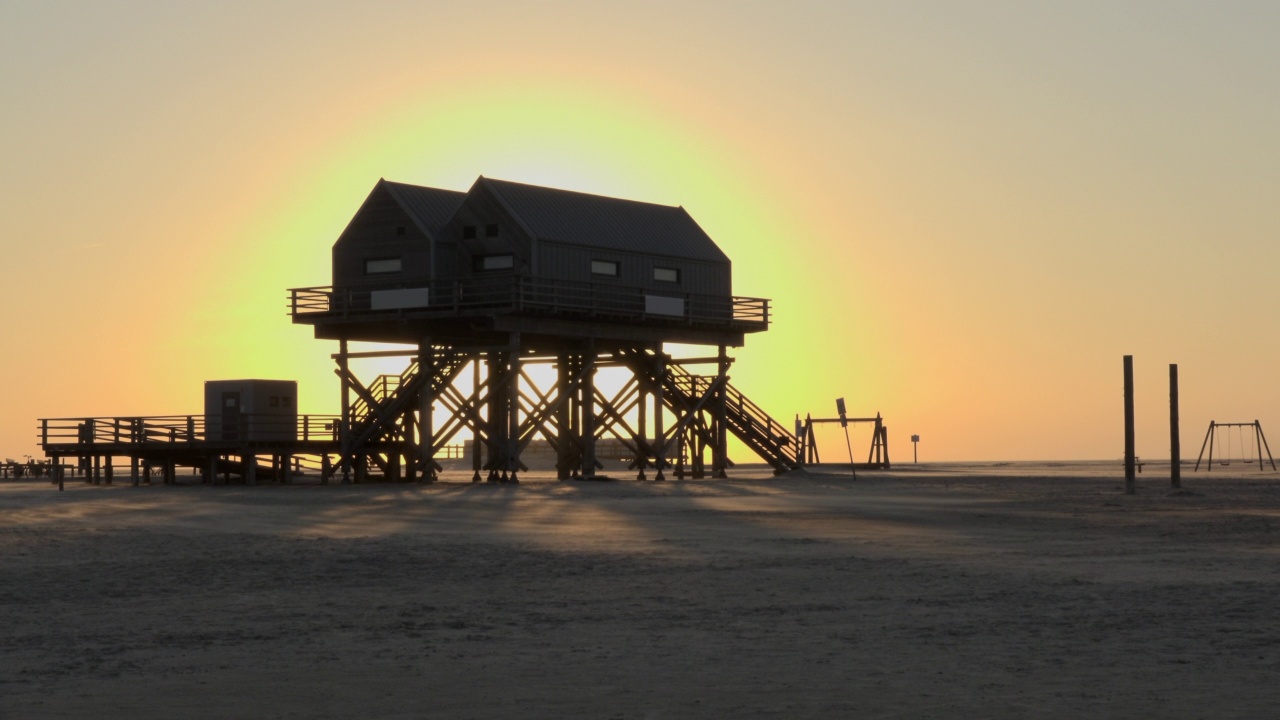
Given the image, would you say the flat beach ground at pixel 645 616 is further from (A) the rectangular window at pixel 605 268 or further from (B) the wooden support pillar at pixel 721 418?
(B) the wooden support pillar at pixel 721 418

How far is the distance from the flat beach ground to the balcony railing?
22300mm

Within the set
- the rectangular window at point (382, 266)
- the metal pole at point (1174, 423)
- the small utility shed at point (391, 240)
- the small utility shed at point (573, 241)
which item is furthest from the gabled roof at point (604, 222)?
the metal pole at point (1174, 423)

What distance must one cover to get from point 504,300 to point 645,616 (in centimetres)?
3861

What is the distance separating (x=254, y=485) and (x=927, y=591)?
41487 millimetres

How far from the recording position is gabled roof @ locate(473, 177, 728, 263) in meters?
58.0

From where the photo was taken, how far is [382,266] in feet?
194

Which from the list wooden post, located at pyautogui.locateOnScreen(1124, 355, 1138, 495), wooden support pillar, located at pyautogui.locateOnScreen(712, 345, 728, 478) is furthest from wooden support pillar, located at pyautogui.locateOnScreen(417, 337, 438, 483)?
wooden post, located at pyautogui.locateOnScreen(1124, 355, 1138, 495)

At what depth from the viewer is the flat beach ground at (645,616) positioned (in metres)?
12.5

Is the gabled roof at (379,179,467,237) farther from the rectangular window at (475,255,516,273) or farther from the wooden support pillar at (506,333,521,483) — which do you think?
the wooden support pillar at (506,333,521,483)

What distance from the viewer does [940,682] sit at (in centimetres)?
1295

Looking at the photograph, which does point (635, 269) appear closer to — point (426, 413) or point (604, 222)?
point (604, 222)

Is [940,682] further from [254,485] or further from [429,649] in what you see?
[254,485]

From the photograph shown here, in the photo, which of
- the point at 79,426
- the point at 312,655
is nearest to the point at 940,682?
the point at 312,655

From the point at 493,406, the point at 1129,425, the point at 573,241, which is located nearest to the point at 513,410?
the point at 493,406
